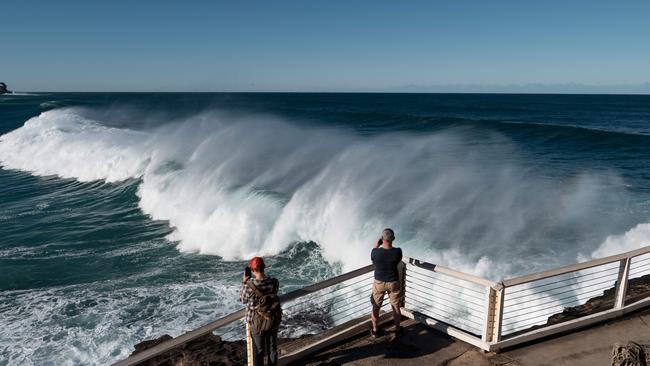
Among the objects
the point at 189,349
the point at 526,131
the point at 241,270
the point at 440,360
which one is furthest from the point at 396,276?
the point at 526,131

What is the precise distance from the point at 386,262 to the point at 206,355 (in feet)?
9.40

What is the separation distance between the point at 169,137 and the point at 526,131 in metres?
33.6

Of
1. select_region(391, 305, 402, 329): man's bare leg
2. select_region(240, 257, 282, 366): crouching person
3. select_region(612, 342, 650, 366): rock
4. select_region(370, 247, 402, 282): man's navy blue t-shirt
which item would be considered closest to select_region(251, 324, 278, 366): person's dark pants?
select_region(240, 257, 282, 366): crouching person

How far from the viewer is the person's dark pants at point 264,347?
514cm

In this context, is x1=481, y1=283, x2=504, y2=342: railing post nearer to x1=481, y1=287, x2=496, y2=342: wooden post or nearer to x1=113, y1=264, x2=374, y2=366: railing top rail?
x1=481, y1=287, x2=496, y2=342: wooden post

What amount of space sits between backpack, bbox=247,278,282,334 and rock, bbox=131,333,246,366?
1.51m

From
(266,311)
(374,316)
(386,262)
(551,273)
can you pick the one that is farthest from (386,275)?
(551,273)

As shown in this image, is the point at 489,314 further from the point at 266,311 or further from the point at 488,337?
the point at 266,311

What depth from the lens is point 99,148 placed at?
3081 cm

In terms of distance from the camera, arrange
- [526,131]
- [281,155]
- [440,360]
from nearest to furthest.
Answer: [440,360] → [281,155] → [526,131]

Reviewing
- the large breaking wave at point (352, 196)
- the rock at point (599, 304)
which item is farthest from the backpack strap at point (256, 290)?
the large breaking wave at point (352, 196)

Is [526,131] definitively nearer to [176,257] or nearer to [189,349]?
[176,257]

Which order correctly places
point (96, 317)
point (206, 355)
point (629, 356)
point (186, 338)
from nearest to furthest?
point (629, 356)
point (186, 338)
point (206, 355)
point (96, 317)

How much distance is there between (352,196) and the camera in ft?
56.0
